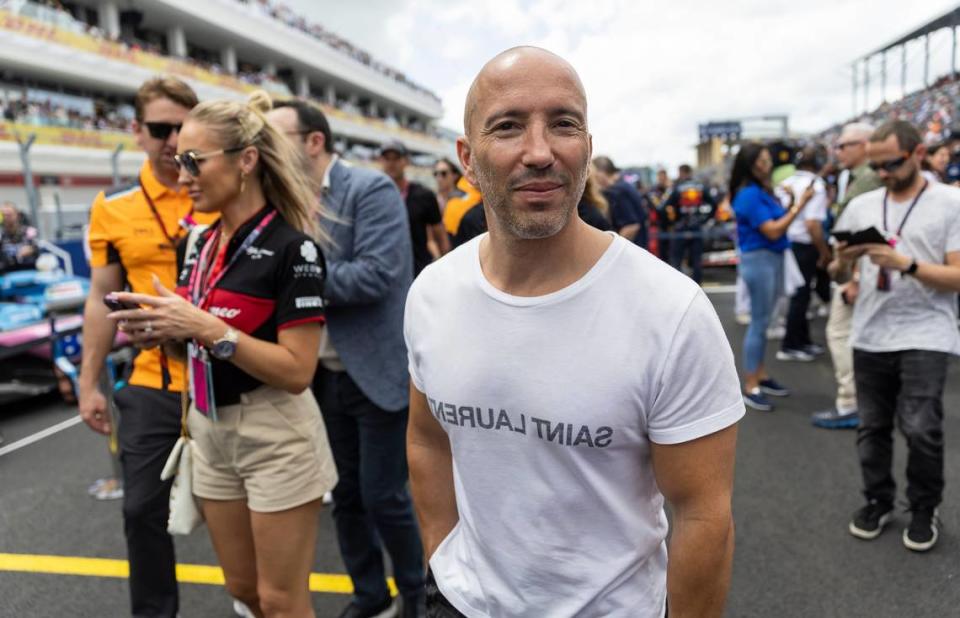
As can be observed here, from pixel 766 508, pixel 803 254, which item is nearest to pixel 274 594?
pixel 766 508

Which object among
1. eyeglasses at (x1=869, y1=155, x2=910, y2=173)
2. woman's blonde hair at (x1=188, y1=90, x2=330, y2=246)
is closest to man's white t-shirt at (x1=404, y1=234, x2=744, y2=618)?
woman's blonde hair at (x1=188, y1=90, x2=330, y2=246)

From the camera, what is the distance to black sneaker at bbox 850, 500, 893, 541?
3240 mm

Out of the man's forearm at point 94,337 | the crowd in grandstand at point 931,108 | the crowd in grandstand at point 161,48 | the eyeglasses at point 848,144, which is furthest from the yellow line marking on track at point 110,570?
the crowd in grandstand at point 161,48

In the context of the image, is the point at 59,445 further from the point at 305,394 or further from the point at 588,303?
the point at 588,303

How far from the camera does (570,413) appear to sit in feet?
3.80

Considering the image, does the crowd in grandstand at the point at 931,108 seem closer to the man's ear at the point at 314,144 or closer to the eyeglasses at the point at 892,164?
the eyeglasses at the point at 892,164

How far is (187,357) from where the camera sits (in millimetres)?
2090

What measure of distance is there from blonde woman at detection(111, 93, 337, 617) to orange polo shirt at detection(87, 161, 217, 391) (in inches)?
18.3

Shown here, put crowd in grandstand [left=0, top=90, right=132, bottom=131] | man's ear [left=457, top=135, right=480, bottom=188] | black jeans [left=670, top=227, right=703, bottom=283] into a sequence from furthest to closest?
crowd in grandstand [left=0, top=90, right=132, bottom=131] < black jeans [left=670, top=227, right=703, bottom=283] < man's ear [left=457, top=135, right=480, bottom=188]

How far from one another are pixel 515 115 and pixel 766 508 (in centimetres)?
320

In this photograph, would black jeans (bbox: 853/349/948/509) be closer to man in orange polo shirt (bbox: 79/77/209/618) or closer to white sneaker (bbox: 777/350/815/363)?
man in orange polo shirt (bbox: 79/77/209/618)

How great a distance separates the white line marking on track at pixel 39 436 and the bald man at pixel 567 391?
536cm

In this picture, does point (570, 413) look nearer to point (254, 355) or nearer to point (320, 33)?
point (254, 355)

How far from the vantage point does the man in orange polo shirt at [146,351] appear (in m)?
2.34
